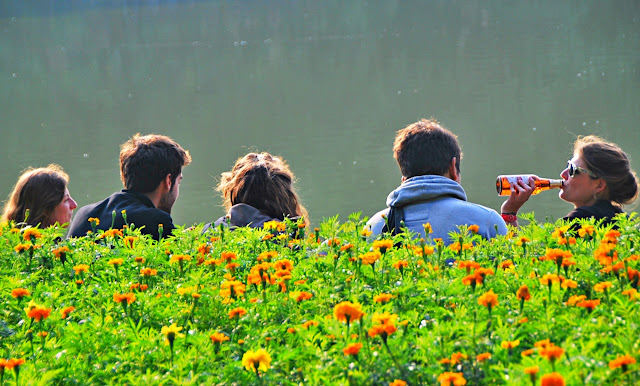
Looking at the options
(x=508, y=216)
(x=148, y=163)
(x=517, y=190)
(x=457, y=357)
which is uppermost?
(x=148, y=163)

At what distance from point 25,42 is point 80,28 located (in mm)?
2760

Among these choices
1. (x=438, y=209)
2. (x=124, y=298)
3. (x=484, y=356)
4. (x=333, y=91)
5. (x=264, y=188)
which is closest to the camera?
(x=484, y=356)

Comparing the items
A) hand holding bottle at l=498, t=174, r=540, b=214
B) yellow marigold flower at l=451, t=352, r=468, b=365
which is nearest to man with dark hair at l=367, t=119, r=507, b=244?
hand holding bottle at l=498, t=174, r=540, b=214

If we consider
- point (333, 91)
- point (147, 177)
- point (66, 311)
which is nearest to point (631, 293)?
point (66, 311)

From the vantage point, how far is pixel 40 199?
163 inches

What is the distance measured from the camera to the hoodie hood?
328 cm

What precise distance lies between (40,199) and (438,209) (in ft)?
6.83

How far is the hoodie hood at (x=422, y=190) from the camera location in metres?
3.28

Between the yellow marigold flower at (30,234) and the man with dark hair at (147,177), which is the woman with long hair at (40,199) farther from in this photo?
the yellow marigold flower at (30,234)

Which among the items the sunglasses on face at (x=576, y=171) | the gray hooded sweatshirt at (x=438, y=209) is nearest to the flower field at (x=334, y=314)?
the gray hooded sweatshirt at (x=438, y=209)

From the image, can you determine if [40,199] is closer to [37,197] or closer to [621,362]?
[37,197]

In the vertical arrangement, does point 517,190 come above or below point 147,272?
below

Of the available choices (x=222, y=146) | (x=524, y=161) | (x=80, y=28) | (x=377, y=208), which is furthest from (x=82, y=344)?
(x=80, y=28)

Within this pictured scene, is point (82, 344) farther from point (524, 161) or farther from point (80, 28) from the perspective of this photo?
point (80, 28)
